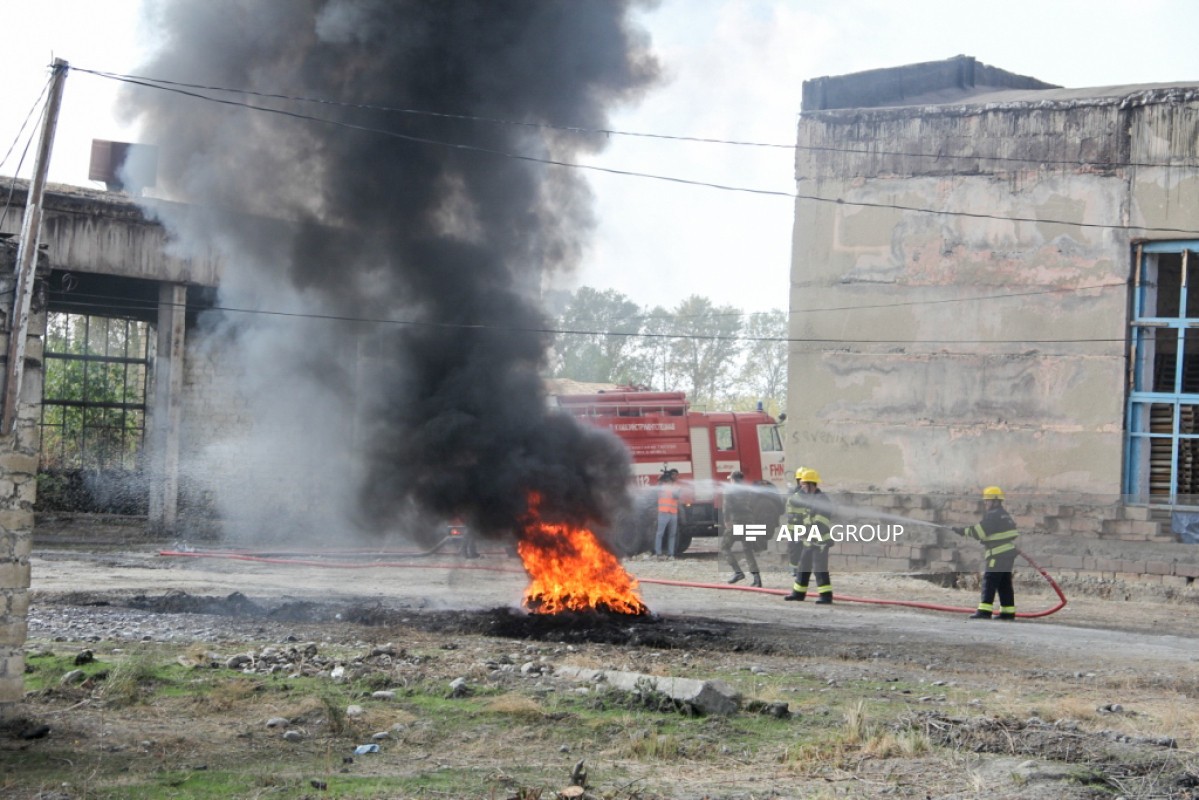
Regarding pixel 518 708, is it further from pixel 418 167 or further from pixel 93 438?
pixel 93 438

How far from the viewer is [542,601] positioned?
1202cm

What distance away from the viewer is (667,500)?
21.0 m

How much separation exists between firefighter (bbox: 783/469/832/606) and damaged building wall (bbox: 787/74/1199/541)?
367 cm

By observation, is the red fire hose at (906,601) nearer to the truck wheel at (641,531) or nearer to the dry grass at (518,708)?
the truck wheel at (641,531)

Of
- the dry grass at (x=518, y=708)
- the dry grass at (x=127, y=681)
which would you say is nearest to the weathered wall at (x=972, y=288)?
the dry grass at (x=518, y=708)

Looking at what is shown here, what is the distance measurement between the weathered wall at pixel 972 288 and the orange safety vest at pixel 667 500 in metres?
2.86

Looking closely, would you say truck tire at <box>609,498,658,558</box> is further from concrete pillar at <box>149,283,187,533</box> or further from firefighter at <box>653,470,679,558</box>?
concrete pillar at <box>149,283,187,533</box>

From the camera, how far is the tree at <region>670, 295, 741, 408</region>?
63.3 m

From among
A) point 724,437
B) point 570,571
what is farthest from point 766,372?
point 570,571

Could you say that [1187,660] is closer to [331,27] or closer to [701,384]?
[331,27]

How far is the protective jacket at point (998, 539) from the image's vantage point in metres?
12.9

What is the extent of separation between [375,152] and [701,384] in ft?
165

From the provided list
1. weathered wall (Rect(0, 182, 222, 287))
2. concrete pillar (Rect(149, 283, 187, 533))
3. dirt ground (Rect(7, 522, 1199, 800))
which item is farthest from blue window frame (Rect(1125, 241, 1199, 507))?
concrete pillar (Rect(149, 283, 187, 533))

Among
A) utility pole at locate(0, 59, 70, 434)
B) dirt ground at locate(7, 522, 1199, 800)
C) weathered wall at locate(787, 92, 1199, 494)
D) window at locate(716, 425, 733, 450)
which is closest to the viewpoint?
dirt ground at locate(7, 522, 1199, 800)
